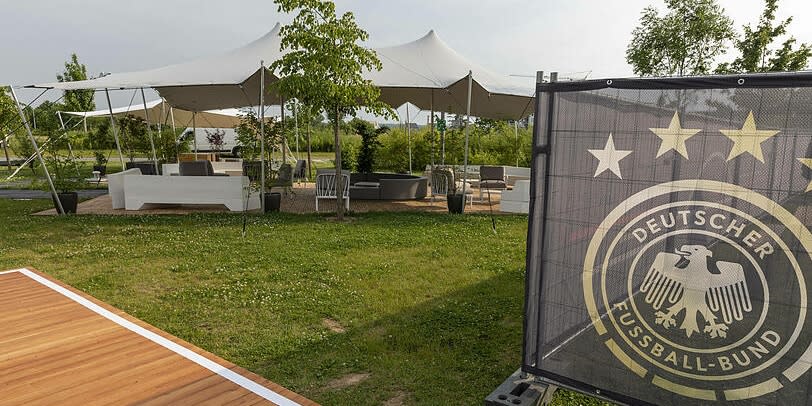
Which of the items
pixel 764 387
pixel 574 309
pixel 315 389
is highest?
pixel 574 309

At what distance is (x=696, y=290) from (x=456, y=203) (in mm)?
8881

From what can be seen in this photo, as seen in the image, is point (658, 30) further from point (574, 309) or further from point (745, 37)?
point (574, 309)

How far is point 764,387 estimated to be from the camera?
7.15 ft

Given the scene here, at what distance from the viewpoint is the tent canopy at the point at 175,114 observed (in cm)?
2048

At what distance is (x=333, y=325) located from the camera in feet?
15.4

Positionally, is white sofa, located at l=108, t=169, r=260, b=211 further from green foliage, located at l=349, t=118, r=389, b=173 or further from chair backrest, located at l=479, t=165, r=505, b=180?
chair backrest, located at l=479, t=165, r=505, b=180

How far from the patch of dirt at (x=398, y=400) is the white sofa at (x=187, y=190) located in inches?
329

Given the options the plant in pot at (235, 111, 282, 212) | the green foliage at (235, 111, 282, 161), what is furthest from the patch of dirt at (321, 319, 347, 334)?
the green foliage at (235, 111, 282, 161)

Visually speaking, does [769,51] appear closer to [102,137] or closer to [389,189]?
[389,189]

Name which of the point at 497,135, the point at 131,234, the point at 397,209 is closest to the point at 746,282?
the point at 131,234

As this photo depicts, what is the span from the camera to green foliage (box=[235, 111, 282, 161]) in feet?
38.5

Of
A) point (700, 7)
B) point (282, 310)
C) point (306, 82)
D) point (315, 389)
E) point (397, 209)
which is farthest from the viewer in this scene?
point (700, 7)

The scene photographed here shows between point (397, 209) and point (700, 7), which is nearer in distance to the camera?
point (397, 209)

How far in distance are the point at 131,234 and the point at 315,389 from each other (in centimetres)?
652
